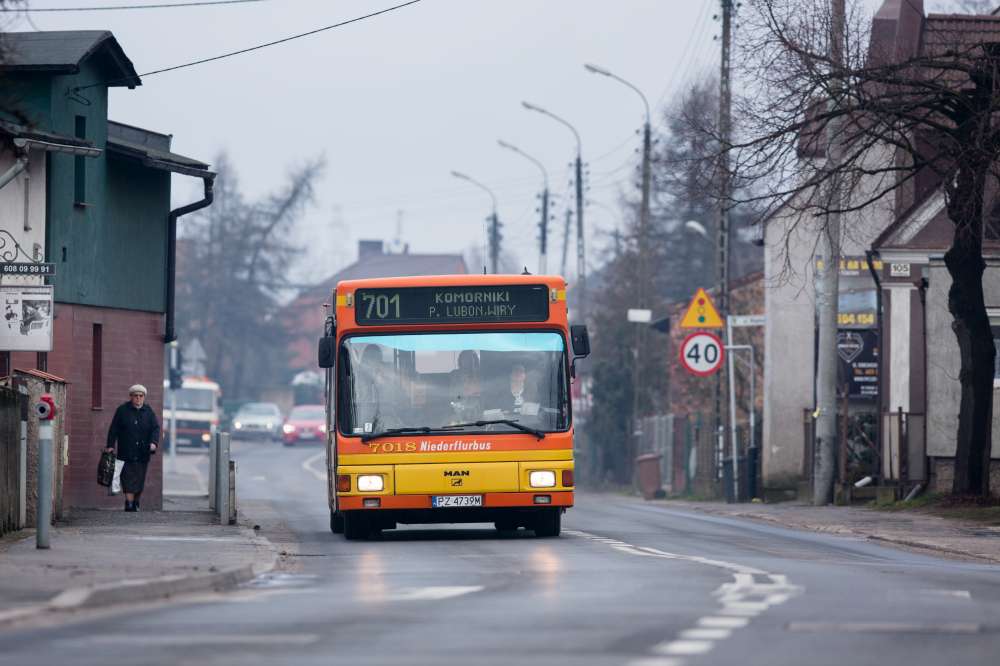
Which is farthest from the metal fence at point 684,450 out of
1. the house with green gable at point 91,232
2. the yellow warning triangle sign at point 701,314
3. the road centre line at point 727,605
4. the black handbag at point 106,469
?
the road centre line at point 727,605

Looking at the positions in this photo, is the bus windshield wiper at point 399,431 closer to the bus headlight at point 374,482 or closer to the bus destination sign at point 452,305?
the bus headlight at point 374,482

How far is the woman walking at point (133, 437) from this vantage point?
1028 inches

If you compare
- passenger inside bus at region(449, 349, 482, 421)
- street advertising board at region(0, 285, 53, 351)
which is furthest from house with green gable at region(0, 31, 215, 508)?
passenger inside bus at region(449, 349, 482, 421)

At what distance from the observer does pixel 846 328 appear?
38375 mm

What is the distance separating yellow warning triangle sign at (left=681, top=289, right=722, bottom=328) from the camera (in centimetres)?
3650

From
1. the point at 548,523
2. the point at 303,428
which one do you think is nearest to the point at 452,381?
the point at 548,523

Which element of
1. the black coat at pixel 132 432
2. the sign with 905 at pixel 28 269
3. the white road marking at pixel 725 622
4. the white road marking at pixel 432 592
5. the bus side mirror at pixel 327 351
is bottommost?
the white road marking at pixel 432 592

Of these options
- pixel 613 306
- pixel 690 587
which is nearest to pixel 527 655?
pixel 690 587

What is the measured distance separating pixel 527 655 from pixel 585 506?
2701 centimetres

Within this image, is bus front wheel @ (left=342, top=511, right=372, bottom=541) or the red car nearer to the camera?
bus front wheel @ (left=342, top=511, right=372, bottom=541)

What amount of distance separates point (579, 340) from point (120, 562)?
21.9 feet

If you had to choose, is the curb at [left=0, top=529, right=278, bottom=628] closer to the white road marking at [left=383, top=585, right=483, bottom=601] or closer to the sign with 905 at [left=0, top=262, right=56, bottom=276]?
the white road marking at [left=383, top=585, right=483, bottom=601]

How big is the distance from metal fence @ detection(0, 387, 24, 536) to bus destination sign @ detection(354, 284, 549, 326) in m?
3.69

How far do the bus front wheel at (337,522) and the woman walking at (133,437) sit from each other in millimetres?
3600
